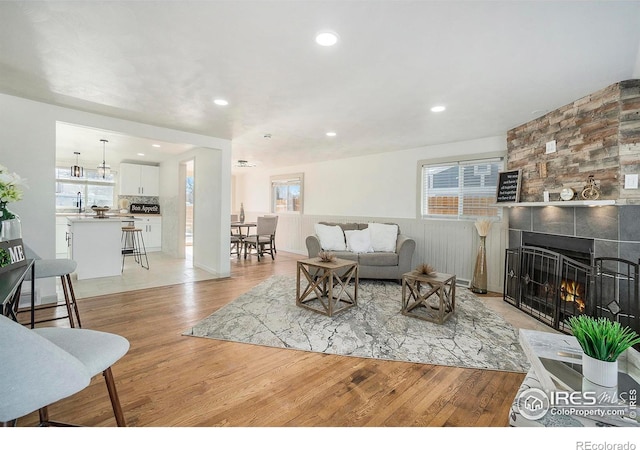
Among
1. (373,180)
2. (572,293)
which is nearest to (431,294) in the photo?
(572,293)

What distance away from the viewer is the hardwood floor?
1647mm

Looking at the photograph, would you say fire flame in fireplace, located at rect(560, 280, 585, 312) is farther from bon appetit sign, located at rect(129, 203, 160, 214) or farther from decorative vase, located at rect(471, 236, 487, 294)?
bon appetit sign, located at rect(129, 203, 160, 214)

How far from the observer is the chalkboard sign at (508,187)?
151 inches

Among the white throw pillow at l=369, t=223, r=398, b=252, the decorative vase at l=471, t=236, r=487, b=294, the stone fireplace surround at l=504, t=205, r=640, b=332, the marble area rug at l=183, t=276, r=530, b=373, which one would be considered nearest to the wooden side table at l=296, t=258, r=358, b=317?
the marble area rug at l=183, t=276, r=530, b=373

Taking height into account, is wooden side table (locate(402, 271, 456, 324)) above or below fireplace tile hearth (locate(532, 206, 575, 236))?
below

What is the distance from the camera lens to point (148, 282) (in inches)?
176

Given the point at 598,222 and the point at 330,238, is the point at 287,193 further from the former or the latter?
the point at 598,222

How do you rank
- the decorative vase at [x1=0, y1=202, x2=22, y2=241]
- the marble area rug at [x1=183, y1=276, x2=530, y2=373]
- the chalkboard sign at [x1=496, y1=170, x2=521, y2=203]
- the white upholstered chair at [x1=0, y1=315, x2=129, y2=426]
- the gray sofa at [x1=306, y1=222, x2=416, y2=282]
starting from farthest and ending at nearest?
the gray sofa at [x1=306, y1=222, x2=416, y2=282] → the chalkboard sign at [x1=496, y1=170, x2=521, y2=203] → the marble area rug at [x1=183, y1=276, x2=530, y2=373] → the decorative vase at [x1=0, y1=202, x2=22, y2=241] → the white upholstered chair at [x1=0, y1=315, x2=129, y2=426]

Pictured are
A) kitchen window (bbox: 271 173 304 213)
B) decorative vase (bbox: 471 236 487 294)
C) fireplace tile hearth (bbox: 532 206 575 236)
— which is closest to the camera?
fireplace tile hearth (bbox: 532 206 575 236)

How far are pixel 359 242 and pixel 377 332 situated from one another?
2.23 meters

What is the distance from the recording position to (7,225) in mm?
1923

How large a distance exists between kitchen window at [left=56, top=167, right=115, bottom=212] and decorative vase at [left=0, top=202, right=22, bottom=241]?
6236mm

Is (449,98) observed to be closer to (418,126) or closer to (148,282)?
(418,126)

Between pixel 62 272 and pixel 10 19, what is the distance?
176 cm
